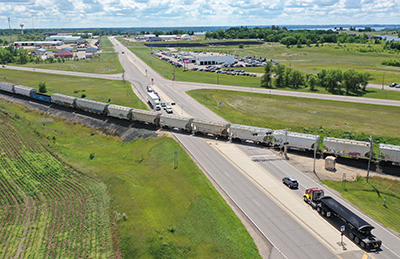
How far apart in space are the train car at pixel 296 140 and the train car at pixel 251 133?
6.05 feet

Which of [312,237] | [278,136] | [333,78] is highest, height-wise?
[333,78]

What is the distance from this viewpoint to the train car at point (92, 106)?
265ft

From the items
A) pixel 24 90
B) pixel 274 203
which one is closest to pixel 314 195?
pixel 274 203

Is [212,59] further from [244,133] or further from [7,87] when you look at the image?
[244,133]

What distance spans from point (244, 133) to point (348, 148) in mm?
19559

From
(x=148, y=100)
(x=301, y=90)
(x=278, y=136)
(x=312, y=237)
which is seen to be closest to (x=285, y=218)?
(x=312, y=237)

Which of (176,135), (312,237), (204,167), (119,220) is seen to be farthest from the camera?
(176,135)

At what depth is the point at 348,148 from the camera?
53.9 meters

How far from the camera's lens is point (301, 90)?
116 meters

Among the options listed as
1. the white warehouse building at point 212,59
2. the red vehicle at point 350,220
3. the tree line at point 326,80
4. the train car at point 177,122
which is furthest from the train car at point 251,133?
the white warehouse building at point 212,59

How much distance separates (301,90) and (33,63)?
16167cm

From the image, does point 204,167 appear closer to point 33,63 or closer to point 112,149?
point 112,149

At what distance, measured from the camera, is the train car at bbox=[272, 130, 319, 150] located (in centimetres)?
5662

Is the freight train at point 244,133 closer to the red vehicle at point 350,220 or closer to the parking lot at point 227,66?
the red vehicle at point 350,220
